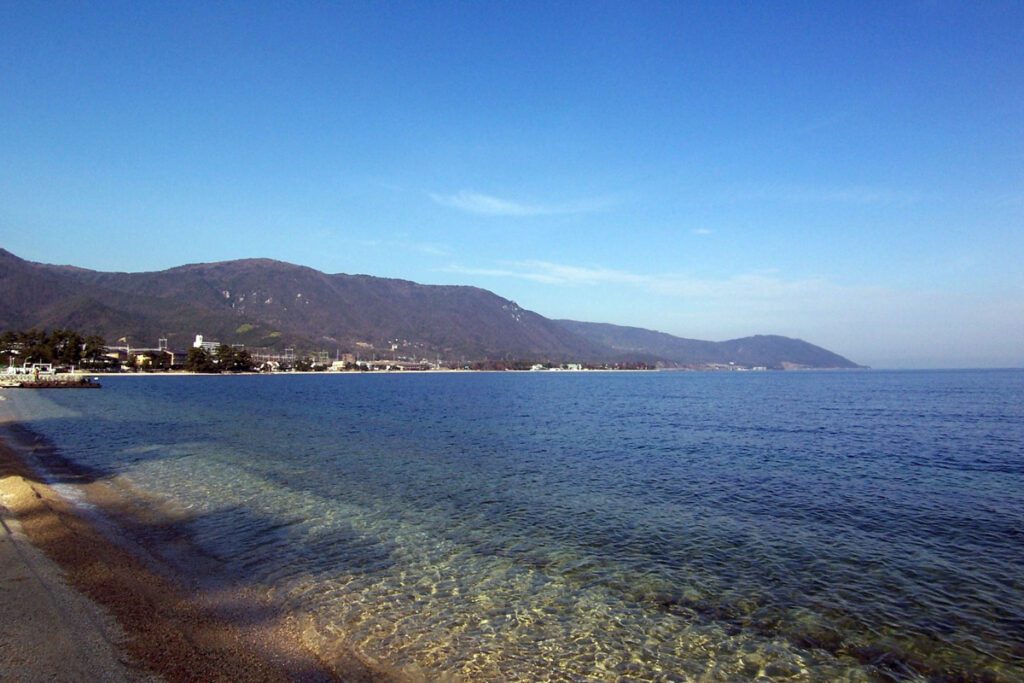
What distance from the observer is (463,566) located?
14.2 meters

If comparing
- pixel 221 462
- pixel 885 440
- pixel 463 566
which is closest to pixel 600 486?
pixel 463 566

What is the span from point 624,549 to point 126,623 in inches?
431

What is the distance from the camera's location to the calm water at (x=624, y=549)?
1016 cm

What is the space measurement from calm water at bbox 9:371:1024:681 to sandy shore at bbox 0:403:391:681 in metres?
0.96

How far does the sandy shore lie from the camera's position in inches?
340

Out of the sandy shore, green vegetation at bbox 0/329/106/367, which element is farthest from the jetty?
the sandy shore

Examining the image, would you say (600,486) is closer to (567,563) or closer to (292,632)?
(567,563)

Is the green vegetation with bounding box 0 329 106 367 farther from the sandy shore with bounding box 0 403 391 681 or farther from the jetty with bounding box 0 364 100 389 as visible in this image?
the sandy shore with bounding box 0 403 391 681

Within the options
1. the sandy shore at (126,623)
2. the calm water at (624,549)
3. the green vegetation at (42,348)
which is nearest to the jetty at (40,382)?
the green vegetation at (42,348)

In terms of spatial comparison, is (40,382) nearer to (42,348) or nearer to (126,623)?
(42,348)

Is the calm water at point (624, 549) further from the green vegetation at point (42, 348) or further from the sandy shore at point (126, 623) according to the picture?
the green vegetation at point (42, 348)

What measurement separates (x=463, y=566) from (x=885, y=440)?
35.9m

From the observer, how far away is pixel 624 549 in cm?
1551

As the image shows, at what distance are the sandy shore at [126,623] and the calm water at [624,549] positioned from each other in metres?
0.96
